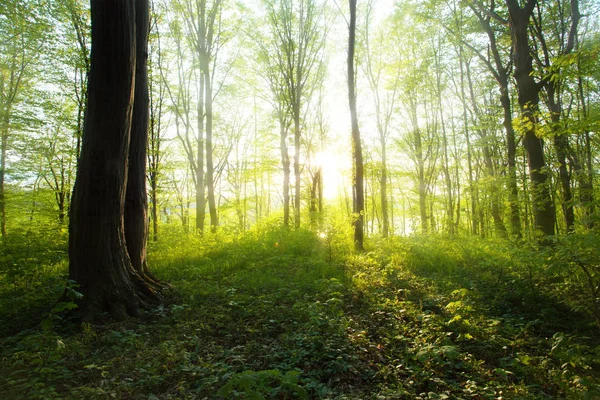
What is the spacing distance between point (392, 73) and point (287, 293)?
17425mm

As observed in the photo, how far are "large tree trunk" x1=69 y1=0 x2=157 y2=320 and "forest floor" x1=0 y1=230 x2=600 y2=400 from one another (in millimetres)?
494

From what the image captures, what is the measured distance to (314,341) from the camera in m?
3.61

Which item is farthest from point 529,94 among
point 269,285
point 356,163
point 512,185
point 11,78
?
point 11,78

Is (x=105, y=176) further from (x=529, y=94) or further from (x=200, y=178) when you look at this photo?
(x=200, y=178)

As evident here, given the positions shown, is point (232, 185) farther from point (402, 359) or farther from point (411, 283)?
point (402, 359)

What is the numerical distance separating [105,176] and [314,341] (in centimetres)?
371

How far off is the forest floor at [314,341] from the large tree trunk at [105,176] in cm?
49

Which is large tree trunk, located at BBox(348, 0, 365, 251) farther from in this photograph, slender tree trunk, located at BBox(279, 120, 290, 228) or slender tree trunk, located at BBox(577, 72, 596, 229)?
slender tree trunk, located at BBox(577, 72, 596, 229)

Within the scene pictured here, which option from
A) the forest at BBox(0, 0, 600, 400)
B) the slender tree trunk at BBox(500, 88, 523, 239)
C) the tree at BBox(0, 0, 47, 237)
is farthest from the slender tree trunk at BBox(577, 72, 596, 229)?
the tree at BBox(0, 0, 47, 237)

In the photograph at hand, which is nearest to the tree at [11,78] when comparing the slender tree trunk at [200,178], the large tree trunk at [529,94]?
the slender tree trunk at [200,178]

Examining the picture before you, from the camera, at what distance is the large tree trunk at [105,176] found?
14.0 feet

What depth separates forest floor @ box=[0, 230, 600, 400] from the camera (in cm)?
271

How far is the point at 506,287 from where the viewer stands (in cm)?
569

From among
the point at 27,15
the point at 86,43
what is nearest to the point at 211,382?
the point at 86,43
